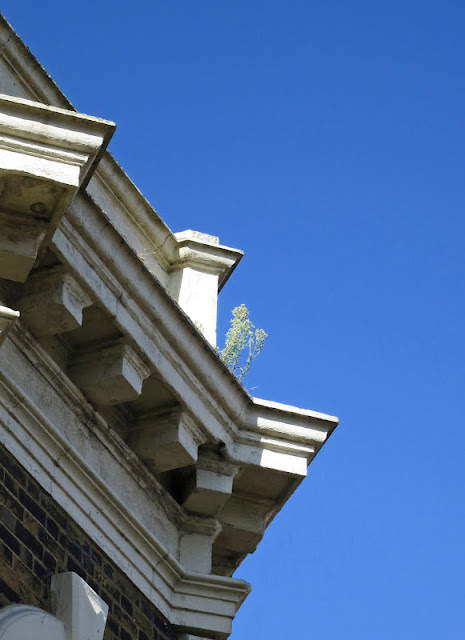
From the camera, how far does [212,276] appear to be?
32.9 feet

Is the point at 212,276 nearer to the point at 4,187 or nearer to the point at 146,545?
the point at 146,545

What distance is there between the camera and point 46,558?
7.59 meters

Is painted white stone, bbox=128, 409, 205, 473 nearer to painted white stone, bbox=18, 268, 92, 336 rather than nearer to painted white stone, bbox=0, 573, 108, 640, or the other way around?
painted white stone, bbox=18, 268, 92, 336

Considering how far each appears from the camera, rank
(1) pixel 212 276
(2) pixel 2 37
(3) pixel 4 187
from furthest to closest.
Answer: (1) pixel 212 276, (2) pixel 2 37, (3) pixel 4 187

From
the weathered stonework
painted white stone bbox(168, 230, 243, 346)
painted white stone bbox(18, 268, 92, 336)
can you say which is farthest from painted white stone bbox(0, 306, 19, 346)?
painted white stone bbox(168, 230, 243, 346)

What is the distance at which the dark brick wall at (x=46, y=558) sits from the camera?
23.9 ft

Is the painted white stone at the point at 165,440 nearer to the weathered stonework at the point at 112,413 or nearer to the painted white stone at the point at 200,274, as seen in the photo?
the weathered stonework at the point at 112,413

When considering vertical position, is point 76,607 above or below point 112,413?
below

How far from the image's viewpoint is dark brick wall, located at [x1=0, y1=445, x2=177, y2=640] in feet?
23.9

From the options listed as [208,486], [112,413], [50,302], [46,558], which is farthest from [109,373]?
[46,558]

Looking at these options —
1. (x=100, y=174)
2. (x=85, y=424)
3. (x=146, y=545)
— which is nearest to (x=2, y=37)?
(x=100, y=174)

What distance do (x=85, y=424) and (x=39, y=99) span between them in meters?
1.98

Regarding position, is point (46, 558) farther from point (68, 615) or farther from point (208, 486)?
point (208, 486)

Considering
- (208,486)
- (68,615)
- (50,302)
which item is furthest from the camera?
(208,486)
